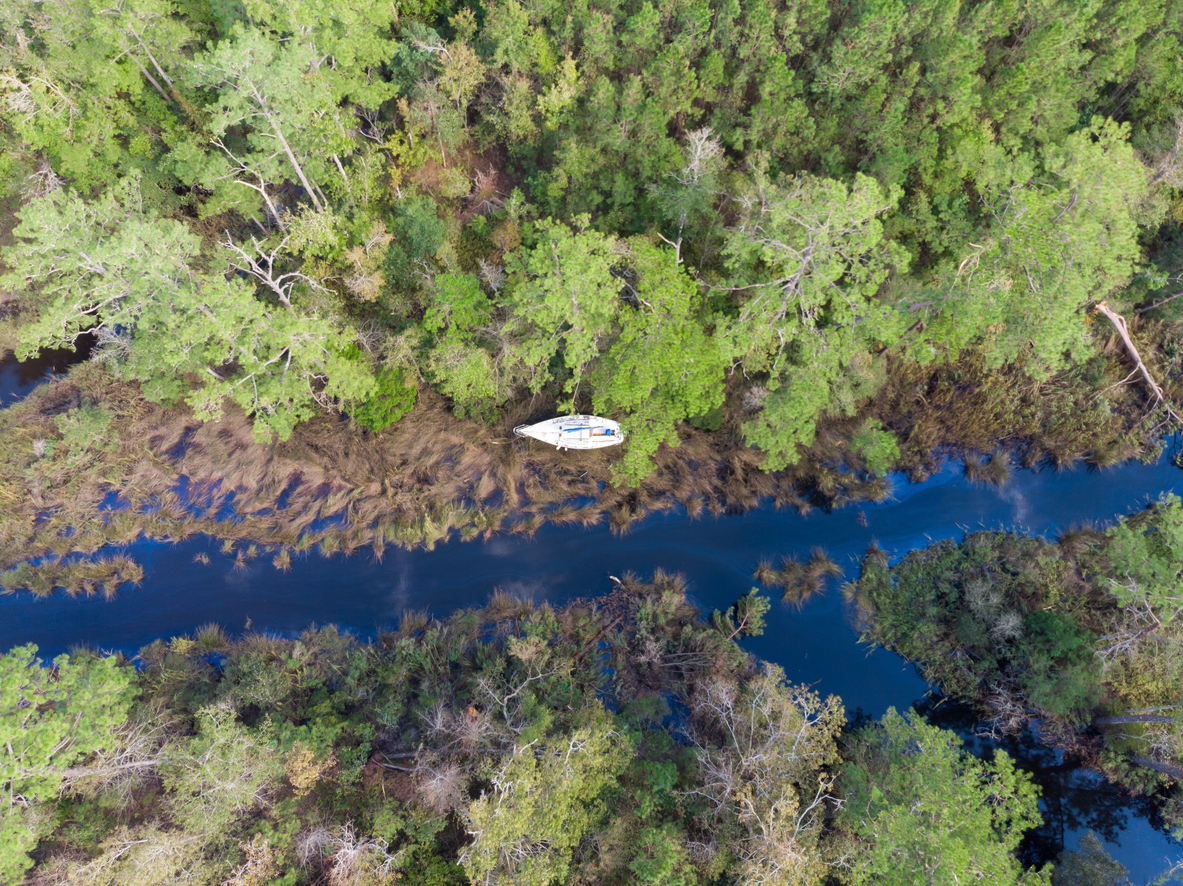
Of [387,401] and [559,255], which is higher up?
[559,255]

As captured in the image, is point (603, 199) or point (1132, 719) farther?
point (603, 199)

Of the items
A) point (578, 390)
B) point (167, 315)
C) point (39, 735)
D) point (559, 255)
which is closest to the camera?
point (39, 735)

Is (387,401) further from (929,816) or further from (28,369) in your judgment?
(929,816)

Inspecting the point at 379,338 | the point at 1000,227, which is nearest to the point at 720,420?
the point at 1000,227

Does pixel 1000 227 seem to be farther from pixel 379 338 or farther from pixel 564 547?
pixel 379 338

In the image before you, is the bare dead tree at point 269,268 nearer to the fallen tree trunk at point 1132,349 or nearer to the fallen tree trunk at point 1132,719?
the fallen tree trunk at point 1132,349

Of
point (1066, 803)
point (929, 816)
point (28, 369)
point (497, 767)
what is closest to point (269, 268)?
point (28, 369)
